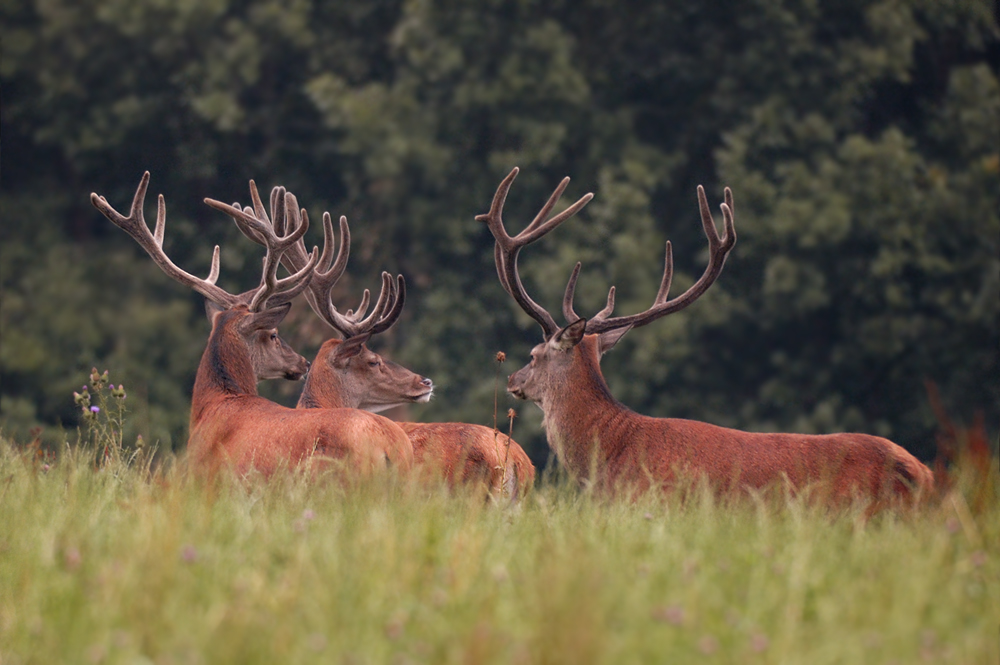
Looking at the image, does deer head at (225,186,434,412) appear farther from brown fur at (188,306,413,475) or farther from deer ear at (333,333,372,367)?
brown fur at (188,306,413,475)

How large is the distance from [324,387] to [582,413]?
1.55 m

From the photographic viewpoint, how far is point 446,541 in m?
3.51

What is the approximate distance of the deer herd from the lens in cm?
513

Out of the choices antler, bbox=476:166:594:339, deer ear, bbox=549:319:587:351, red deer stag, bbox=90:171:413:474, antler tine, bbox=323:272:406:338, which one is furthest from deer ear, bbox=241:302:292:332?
deer ear, bbox=549:319:587:351

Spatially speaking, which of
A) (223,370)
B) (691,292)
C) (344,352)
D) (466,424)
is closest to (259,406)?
(223,370)

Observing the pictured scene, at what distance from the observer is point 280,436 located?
524 cm

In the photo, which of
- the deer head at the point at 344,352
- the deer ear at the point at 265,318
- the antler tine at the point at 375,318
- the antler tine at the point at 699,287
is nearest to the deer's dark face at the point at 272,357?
the deer ear at the point at 265,318

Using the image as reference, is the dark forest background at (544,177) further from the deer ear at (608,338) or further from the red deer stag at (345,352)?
the deer ear at (608,338)

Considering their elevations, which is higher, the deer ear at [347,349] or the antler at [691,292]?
the antler at [691,292]

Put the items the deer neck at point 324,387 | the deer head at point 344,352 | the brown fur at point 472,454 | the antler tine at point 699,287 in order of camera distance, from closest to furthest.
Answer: the brown fur at point 472,454, the antler tine at point 699,287, the deer head at point 344,352, the deer neck at point 324,387

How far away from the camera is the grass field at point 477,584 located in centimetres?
257

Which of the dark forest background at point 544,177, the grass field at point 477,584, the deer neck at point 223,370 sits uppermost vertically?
the dark forest background at point 544,177

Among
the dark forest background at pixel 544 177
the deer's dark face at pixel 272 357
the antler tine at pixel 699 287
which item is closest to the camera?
the antler tine at pixel 699 287

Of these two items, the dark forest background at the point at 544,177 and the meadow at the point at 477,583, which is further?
the dark forest background at the point at 544,177
